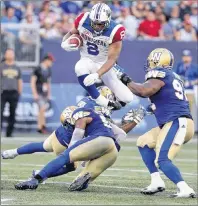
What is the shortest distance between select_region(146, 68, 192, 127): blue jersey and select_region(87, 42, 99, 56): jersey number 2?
1700 mm

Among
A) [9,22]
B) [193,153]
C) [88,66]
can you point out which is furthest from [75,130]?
[9,22]

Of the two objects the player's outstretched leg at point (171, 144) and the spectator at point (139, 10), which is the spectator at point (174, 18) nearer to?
the spectator at point (139, 10)

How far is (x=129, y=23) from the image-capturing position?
19.2 m

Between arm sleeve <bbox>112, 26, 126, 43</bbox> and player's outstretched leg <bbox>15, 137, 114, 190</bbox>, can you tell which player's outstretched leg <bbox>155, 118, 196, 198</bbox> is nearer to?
player's outstretched leg <bbox>15, 137, 114, 190</bbox>

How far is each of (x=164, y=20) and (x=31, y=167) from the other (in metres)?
9.27

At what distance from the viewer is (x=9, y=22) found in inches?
740

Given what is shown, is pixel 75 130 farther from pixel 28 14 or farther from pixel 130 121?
pixel 28 14

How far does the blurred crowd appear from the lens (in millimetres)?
19078

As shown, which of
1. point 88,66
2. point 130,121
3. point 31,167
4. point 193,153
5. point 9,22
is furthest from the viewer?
point 9,22

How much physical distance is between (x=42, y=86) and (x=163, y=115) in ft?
30.2

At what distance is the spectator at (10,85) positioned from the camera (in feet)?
53.9

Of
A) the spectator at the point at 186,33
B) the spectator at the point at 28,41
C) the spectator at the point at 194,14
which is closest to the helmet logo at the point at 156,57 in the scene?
the spectator at the point at 28,41

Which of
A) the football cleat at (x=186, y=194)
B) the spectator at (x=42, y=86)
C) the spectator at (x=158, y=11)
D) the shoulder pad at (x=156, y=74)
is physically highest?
the shoulder pad at (x=156, y=74)

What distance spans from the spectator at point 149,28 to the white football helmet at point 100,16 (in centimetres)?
961
